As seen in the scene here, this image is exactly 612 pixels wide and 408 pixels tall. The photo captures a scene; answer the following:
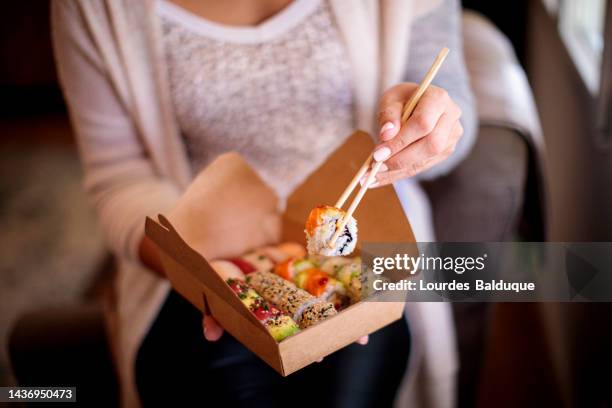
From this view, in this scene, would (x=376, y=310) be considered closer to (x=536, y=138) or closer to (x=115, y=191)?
(x=115, y=191)

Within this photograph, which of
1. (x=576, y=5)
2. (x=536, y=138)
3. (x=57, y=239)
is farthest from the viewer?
(x=57, y=239)

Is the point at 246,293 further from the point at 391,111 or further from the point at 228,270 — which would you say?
the point at 391,111

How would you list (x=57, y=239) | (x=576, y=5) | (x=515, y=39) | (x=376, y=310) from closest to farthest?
(x=376, y=310), (x=576, y=5), (x=515, y=39), (x=57, y=239)

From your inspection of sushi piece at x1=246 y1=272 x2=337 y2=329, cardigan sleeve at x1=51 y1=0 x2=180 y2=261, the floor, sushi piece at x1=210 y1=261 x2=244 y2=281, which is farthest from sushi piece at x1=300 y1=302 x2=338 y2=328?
the floor

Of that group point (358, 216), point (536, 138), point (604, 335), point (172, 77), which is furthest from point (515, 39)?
point (358, 216)

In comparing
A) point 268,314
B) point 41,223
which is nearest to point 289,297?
point 268,314

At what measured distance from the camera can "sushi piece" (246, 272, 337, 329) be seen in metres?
0.68

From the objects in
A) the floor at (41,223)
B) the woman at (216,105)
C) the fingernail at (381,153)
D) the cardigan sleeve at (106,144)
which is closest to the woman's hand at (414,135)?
the fingernail at (381,153)

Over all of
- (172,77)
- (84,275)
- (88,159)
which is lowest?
(84,275)

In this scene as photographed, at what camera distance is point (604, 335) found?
1033 mm

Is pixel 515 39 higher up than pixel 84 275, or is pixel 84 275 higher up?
pixel 515 39

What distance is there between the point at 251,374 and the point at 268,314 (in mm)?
213

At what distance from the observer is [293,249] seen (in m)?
0.85

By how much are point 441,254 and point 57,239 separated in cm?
170
